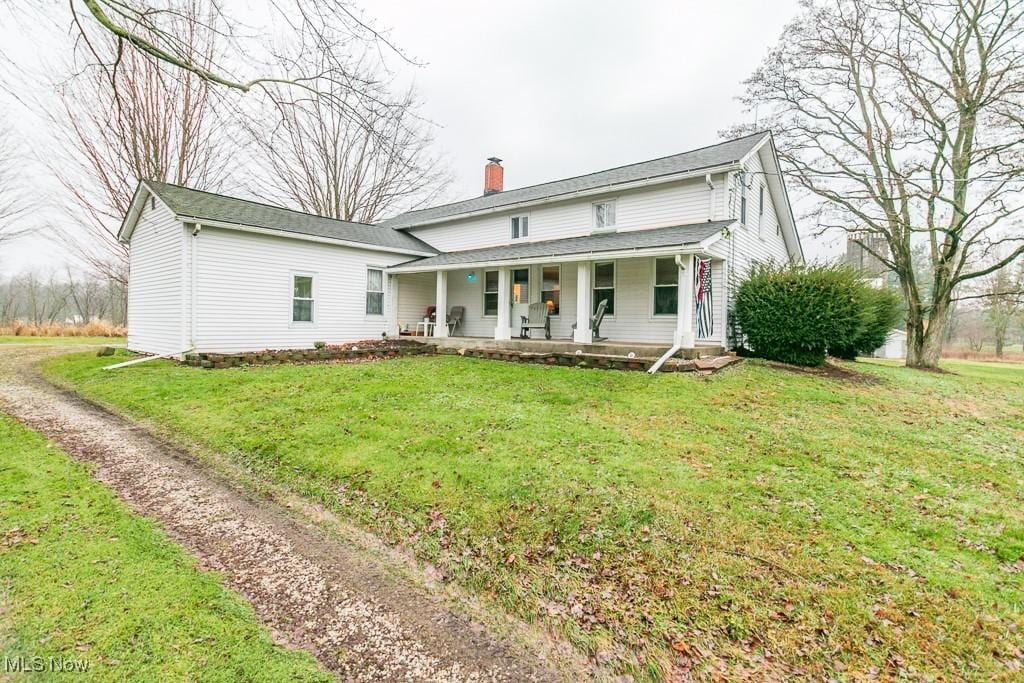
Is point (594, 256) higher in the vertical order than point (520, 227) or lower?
lower

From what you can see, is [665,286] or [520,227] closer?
[665,286]

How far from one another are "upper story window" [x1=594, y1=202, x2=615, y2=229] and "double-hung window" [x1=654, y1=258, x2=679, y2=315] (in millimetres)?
2286

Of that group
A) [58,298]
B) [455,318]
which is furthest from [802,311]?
[58,298]

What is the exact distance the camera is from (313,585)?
277 cm

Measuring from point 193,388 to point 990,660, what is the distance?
9319mm

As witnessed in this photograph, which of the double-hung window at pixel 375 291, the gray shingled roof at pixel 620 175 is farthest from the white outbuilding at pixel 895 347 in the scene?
the double-hung window at pixel 375 291

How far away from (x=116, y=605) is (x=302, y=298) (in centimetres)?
1060

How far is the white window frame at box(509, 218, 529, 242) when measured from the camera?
14478 mm

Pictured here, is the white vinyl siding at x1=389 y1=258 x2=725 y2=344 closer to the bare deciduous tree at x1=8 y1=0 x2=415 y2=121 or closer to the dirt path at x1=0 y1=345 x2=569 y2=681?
the bare deciduous tree at x1=8 y1=0 x2=415 y2=121

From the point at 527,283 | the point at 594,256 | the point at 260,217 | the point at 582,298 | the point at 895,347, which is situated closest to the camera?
the point at 594,256

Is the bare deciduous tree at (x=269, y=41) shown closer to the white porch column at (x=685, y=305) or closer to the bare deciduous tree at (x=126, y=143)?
the white porch column at (x=685, y=305)

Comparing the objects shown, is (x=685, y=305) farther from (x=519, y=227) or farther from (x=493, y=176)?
(x=493, y=176)

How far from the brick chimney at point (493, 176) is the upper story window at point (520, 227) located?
14.1ft

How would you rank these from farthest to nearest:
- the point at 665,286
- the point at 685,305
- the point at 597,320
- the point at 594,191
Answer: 1. the point at 594,191
2. the point at 597,320
3. the point at 665,286
4. the point at 685,305
